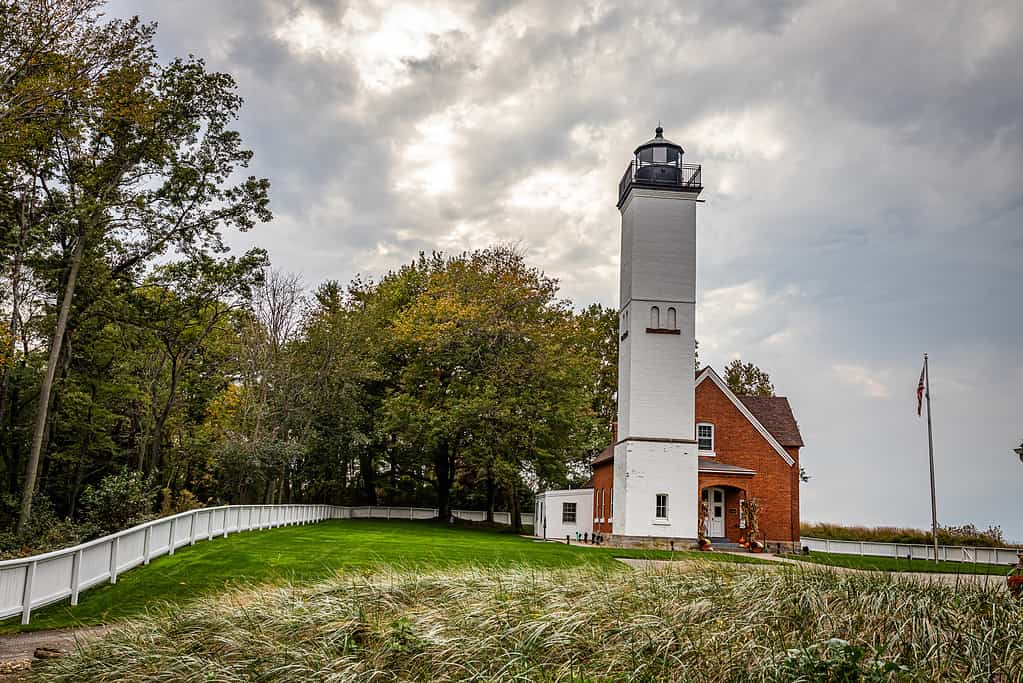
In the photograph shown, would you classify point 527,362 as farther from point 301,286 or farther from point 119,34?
point 119,34

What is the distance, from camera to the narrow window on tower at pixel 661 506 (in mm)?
30922

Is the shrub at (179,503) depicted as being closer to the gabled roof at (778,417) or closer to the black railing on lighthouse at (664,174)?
the black railing on lighthouse at (664,174)

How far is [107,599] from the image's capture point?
15367 millimetres

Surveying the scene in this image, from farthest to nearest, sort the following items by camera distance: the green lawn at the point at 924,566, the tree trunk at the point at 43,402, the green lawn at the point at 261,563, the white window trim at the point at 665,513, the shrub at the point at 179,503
Result: the white window trim at the point at 665,513 < the shrub at the point at 179,503 < the tree trunk at the point at 43,402 < the green lawn at the point at 924,566 < the green lawn at the point at 261,563

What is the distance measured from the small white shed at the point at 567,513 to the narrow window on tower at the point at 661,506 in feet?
21.9

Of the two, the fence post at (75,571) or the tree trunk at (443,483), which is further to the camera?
the tree trunk at (443,483)

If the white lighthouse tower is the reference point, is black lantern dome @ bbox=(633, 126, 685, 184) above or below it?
above

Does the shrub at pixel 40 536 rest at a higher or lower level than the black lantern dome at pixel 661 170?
lower

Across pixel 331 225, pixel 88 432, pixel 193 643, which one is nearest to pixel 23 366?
pixel 88 432

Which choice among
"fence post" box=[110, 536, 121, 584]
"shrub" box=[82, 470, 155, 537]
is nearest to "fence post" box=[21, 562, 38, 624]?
"fence post" box=[110, 536, 121, 584]

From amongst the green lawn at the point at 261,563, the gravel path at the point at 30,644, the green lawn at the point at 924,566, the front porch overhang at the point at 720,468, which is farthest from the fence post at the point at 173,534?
the front porch overhang at the point at 720,468

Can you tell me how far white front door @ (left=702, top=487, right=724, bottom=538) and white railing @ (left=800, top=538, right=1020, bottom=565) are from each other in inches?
145

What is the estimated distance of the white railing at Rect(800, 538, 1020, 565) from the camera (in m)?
31.2

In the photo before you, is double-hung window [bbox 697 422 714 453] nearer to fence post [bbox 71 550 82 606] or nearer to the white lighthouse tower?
the white lighthouse tower
